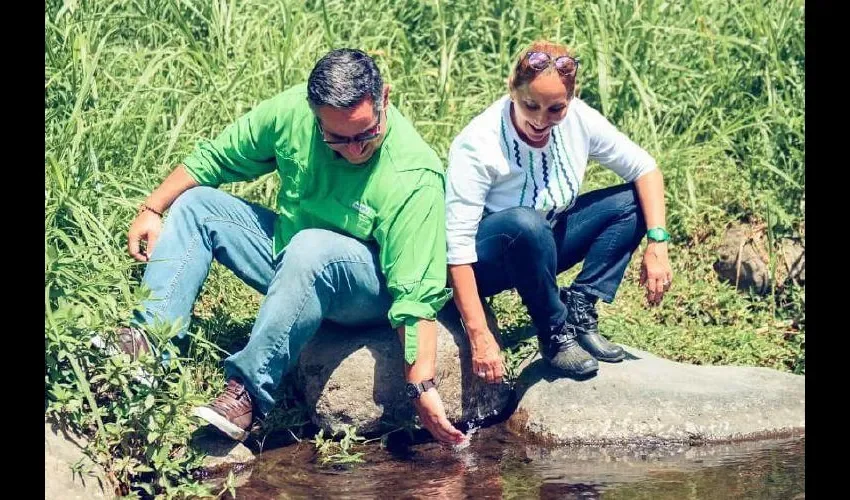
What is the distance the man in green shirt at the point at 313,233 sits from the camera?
163 inches

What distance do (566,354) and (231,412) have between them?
1248mm

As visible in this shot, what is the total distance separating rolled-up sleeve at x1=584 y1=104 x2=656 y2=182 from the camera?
4.55 meters

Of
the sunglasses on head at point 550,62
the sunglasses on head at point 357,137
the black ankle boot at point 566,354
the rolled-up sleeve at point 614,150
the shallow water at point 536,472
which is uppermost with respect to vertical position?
the sunglasses on head at point 550,62

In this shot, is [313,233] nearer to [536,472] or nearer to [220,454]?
[220,454]

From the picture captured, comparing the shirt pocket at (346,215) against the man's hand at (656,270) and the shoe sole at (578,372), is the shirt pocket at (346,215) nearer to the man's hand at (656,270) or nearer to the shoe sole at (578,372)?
the shoe sole at (578,372)

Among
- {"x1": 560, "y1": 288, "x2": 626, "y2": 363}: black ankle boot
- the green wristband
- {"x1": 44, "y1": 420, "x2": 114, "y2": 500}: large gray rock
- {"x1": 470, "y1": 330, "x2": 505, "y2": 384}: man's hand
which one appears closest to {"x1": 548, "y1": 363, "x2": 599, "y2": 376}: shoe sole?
{"x1": 560, "y1": 288, "x2": 626, "y2": 363}: black ankle boot

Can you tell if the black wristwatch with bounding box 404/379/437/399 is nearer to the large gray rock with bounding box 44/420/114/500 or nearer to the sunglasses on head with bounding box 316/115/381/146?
the sunglasses on head with bounding box 316/115/381/146

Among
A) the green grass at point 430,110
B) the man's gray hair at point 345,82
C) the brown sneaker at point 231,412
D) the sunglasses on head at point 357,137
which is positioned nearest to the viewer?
the man's gray hair at point 345,82

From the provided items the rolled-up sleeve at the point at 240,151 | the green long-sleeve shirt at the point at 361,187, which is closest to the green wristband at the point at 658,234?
the green long-sleeve shirt at the point at 361,187

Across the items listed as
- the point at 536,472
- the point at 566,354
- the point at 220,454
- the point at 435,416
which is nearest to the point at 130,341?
the point at 220,454

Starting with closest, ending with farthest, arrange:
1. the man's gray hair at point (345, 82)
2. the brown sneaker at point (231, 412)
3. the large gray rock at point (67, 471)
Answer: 1. the large gray rock at point (67, 471)
2. the man's gray hair at point (345, 82)
3. the brown sneaker at point (231, 412)

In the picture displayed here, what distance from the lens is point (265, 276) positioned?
4.60 m
